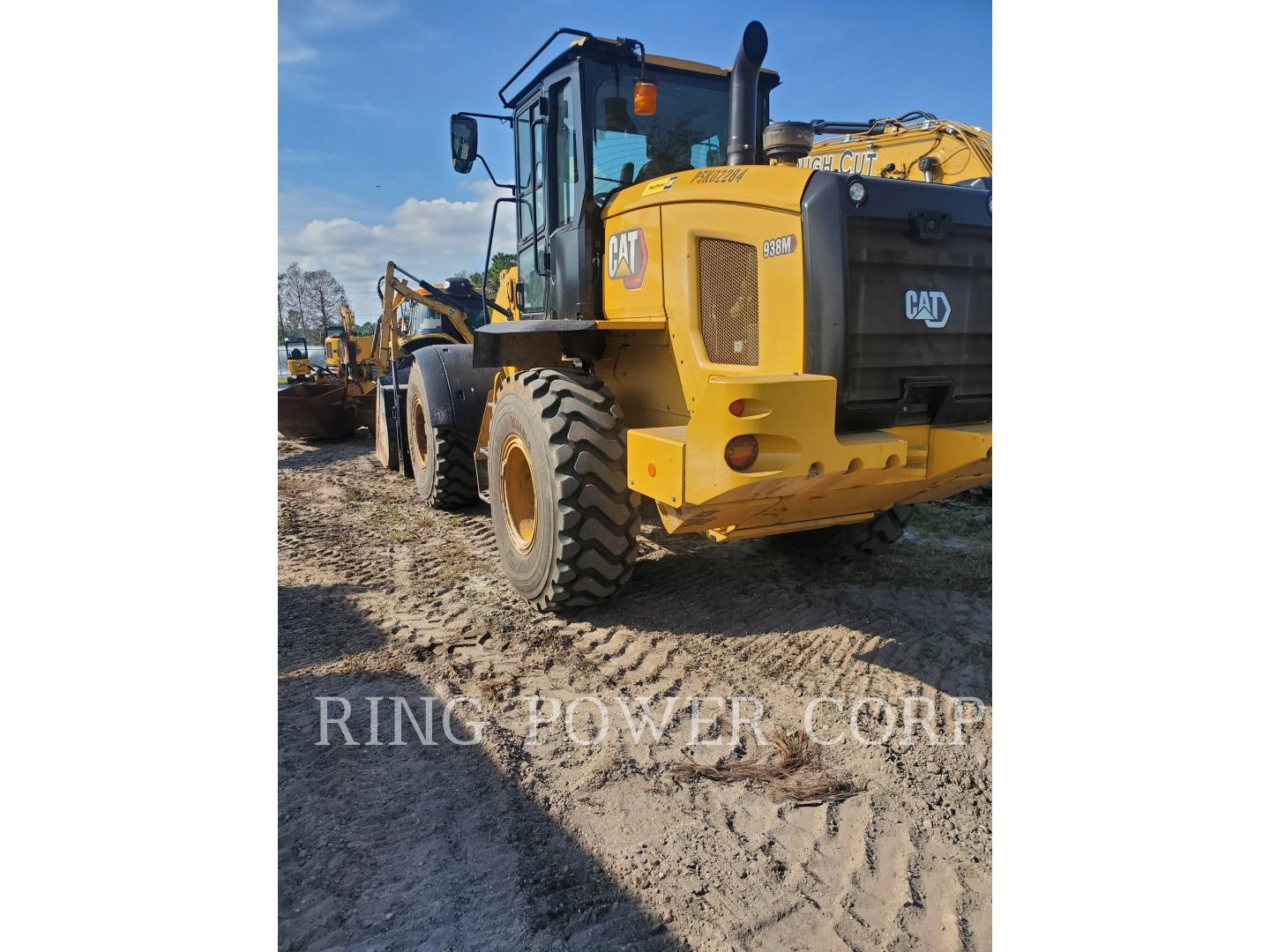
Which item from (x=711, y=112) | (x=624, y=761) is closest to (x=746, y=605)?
(x=624, y=761)

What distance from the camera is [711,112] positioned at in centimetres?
426

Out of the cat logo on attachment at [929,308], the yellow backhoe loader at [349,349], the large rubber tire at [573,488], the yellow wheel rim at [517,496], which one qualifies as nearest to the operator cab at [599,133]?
the large rubber tire at [573,488]

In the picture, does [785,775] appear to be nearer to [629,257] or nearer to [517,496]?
[517,496]

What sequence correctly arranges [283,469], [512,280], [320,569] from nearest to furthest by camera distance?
[320,569], [512,280], [283,469]

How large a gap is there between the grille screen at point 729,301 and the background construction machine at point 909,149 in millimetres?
2061

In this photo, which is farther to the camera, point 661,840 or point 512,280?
point 512,280

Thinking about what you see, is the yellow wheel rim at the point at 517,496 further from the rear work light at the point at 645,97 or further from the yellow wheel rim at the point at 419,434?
the yellow wheel rim at the point at 419,434

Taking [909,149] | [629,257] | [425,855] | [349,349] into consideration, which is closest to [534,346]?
[629,257]

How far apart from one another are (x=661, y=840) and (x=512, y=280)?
4.18 m

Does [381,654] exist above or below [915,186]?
below

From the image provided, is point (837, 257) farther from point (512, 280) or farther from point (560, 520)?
point (512, 280)

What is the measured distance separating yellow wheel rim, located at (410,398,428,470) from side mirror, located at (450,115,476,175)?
226 cm

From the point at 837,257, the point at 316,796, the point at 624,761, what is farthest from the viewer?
the point at 837,257

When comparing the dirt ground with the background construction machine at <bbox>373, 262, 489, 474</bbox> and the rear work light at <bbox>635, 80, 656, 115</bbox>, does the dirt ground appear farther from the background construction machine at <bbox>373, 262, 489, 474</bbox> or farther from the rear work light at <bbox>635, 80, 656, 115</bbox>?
the rear work light at <bbox>635, 80, 656, 115</bbox>
